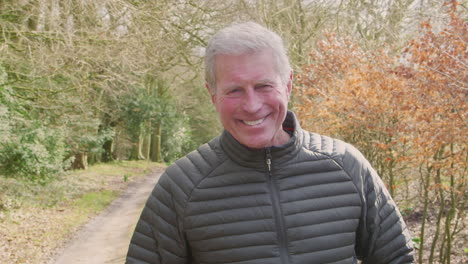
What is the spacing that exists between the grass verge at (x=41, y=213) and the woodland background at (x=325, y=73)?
0.98 ft

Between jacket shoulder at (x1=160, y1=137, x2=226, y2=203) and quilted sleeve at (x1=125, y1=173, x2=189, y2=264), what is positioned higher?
jacket shoulder at (x1=160, y1=137, x2=226, y2=203)

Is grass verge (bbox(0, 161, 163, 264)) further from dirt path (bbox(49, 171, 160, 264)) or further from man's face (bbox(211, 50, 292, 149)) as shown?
man's face (bbox(211, 50, 292, 149))

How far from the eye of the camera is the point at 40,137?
10906mm

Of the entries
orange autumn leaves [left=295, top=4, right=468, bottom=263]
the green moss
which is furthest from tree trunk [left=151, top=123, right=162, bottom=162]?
orange autumn leaves [left=295, top=4, right=468, bottom=263]

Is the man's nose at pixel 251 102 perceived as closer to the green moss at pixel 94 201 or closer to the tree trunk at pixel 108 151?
the green moss at pixel 94 201

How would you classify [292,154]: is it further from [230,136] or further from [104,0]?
[104,0]

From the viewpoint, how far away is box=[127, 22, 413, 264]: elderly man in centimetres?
163

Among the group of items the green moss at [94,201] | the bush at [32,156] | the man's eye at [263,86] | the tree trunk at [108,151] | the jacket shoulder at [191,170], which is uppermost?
the man's eye at [263,86]

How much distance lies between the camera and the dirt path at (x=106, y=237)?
28.0 feet

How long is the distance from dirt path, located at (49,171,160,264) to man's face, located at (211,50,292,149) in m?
7.40

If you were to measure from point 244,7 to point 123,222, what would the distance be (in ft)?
21.0

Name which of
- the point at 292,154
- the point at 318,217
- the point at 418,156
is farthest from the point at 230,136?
the point at 418,156

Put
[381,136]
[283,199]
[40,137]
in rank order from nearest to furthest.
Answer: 1. [283,199]
2. [381,136]
3. [40,137]

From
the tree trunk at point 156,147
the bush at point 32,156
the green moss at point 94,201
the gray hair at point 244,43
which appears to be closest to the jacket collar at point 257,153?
the gray hair at point 244,43
